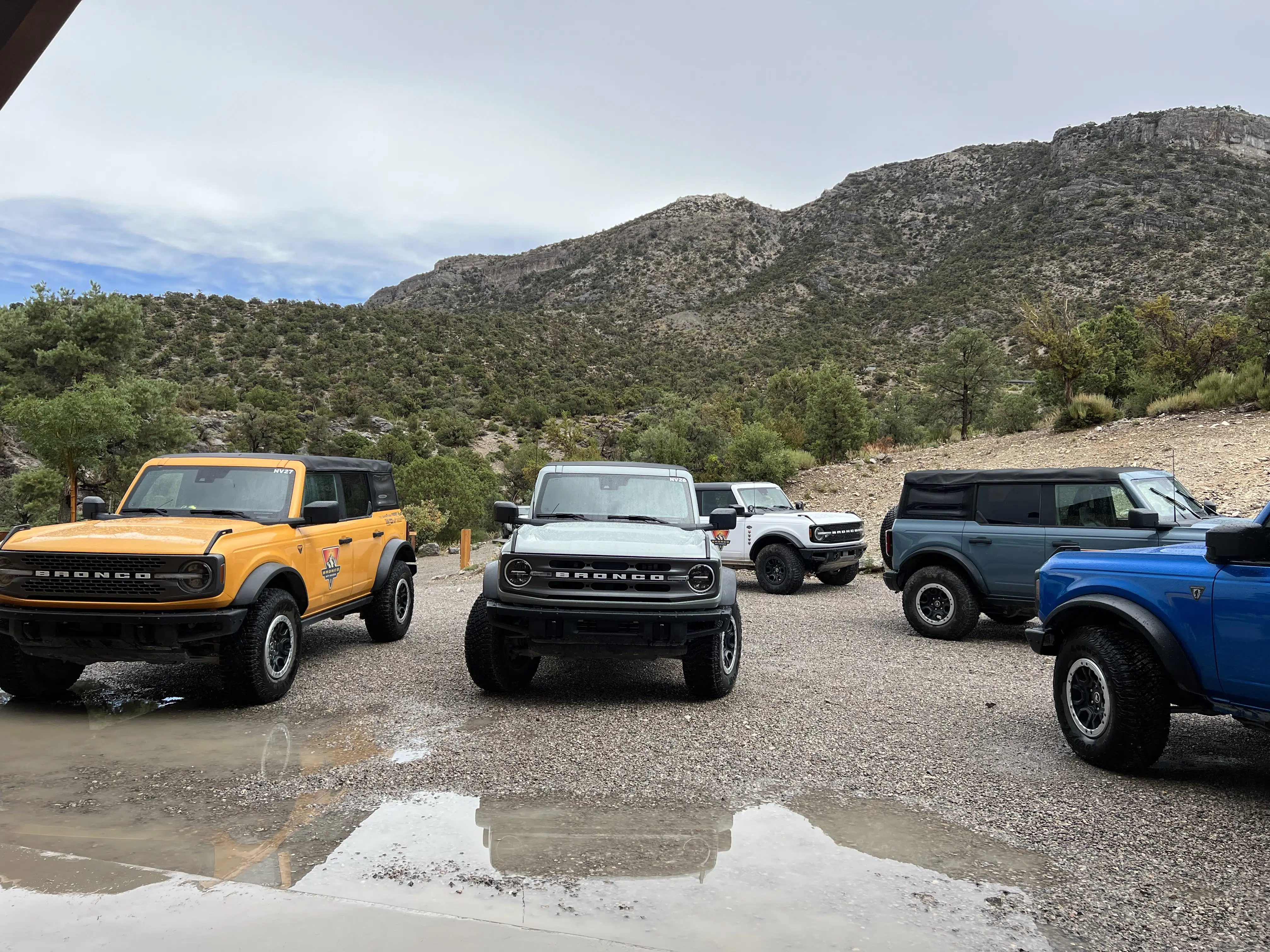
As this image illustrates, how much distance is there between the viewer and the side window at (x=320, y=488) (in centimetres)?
768

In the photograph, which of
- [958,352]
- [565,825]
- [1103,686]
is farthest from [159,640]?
[958,352]

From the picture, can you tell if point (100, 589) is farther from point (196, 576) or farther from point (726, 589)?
point (726, 589)

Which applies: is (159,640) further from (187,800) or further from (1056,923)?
(1056,923)

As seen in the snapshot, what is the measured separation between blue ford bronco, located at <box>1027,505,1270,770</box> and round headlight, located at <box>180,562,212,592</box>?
566 centimetres

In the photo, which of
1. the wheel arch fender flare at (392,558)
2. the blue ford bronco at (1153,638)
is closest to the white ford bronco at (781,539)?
the wheel arch fender flare at (392,558)

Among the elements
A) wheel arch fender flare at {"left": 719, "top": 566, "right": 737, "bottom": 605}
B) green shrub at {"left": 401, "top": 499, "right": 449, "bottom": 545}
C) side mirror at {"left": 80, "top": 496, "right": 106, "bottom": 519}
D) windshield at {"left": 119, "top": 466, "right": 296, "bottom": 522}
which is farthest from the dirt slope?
green shrub at {"left": 401, "top": 499, "right": 449, "bottom": 545}

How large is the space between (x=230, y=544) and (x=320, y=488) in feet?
5.82

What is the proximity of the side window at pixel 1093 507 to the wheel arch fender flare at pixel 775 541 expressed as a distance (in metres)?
4.95

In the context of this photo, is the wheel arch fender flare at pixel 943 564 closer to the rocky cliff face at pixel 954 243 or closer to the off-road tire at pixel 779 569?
the off-road tire at pixel 779 569

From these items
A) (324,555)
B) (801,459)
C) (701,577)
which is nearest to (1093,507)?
(701,577)

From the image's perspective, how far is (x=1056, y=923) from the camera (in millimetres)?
3227

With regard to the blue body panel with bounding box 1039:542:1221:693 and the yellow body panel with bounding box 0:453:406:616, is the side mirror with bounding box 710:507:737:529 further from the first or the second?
the yellow body panel with bounding box 0:453:406:616

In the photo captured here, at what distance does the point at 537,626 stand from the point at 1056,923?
372 centimetres

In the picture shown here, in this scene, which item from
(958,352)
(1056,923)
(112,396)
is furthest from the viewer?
(958,352)
